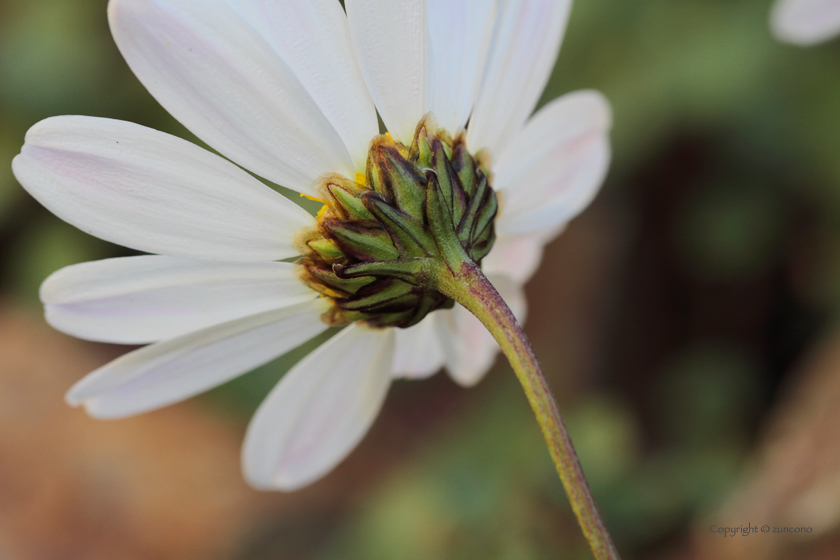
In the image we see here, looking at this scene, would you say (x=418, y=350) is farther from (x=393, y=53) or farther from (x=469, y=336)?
(x=393, y=53)

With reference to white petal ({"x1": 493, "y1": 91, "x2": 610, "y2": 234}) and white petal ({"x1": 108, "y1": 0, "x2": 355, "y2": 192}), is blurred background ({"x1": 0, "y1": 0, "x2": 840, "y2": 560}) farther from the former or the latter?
white petal ({"x1": 108, "y1": 0, "x2": 355, "y2": 192})

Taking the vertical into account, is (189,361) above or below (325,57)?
below

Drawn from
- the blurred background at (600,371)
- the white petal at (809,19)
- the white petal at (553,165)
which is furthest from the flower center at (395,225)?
the blurred background at (600,371)

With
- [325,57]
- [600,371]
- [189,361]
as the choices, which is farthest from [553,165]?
[600,371]

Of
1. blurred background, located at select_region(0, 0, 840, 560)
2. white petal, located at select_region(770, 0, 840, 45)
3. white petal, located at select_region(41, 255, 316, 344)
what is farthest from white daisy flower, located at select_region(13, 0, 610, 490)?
blurred background, located at select_region(0, 0, 840, 560)

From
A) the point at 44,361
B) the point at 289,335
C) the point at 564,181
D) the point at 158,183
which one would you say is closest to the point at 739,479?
the point at 564,181

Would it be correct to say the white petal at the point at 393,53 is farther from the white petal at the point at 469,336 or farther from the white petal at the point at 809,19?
the white petal at the point at 809,19
